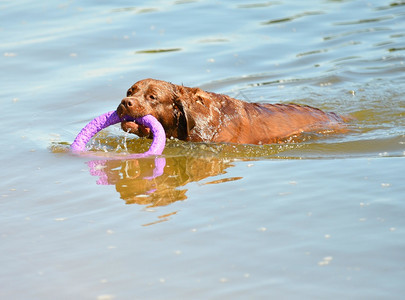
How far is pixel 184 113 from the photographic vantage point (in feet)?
29.8

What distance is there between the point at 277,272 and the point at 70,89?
7783 millimetres

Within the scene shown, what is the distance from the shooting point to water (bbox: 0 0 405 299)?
18.1 ft

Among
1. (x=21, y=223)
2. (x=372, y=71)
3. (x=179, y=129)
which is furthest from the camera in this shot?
(x=372, y=71)

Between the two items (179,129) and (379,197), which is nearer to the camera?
(379,197)

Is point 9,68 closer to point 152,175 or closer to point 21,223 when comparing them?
point 152,175

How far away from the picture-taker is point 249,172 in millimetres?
8055

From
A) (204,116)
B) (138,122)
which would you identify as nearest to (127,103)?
(138,122)

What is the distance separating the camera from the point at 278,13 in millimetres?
17688

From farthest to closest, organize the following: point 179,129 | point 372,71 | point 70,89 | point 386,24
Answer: point 386,24 → point 372,71 → point 70,89 → point 179,129

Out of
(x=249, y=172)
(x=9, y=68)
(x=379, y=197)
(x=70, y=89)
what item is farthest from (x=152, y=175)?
(x=9, y=68)

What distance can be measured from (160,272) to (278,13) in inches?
510

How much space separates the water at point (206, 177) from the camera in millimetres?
5512

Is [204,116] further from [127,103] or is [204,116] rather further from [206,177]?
[206,177]

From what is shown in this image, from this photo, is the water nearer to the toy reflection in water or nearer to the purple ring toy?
the toy reflection in water
